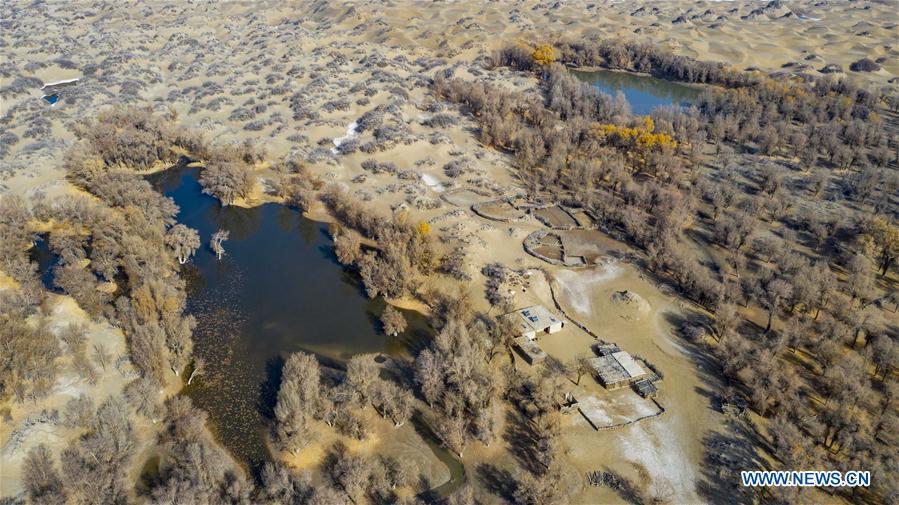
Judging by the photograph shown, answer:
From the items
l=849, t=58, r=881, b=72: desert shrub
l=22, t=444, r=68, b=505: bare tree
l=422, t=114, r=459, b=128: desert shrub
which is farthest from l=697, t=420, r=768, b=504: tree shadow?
l=849, t=58, r=881, b=72: desert shrub

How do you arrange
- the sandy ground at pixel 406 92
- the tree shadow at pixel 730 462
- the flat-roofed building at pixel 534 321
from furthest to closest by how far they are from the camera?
the flat-roofed building at pixel 534 321
the sandy ground at pixel 406 92
the tree shadow at pixel 730 462

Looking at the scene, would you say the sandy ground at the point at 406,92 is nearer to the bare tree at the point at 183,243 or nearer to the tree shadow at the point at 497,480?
the tree shadow at the point at 497,480

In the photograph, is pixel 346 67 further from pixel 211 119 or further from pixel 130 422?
pixel 130 422

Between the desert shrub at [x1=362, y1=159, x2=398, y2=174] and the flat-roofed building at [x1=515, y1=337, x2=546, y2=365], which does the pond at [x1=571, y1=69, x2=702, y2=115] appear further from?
the flat-roofed building at [x1=515, y1=337, x2=546, y2=365]

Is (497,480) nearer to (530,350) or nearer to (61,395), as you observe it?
(530,350)

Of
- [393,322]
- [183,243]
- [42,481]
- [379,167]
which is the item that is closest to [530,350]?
[393,322]

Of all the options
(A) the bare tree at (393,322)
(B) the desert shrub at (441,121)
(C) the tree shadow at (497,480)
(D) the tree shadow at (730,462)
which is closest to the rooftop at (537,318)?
(A) the bare tree at (393,322)

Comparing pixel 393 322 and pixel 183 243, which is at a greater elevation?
pixel 183 243
